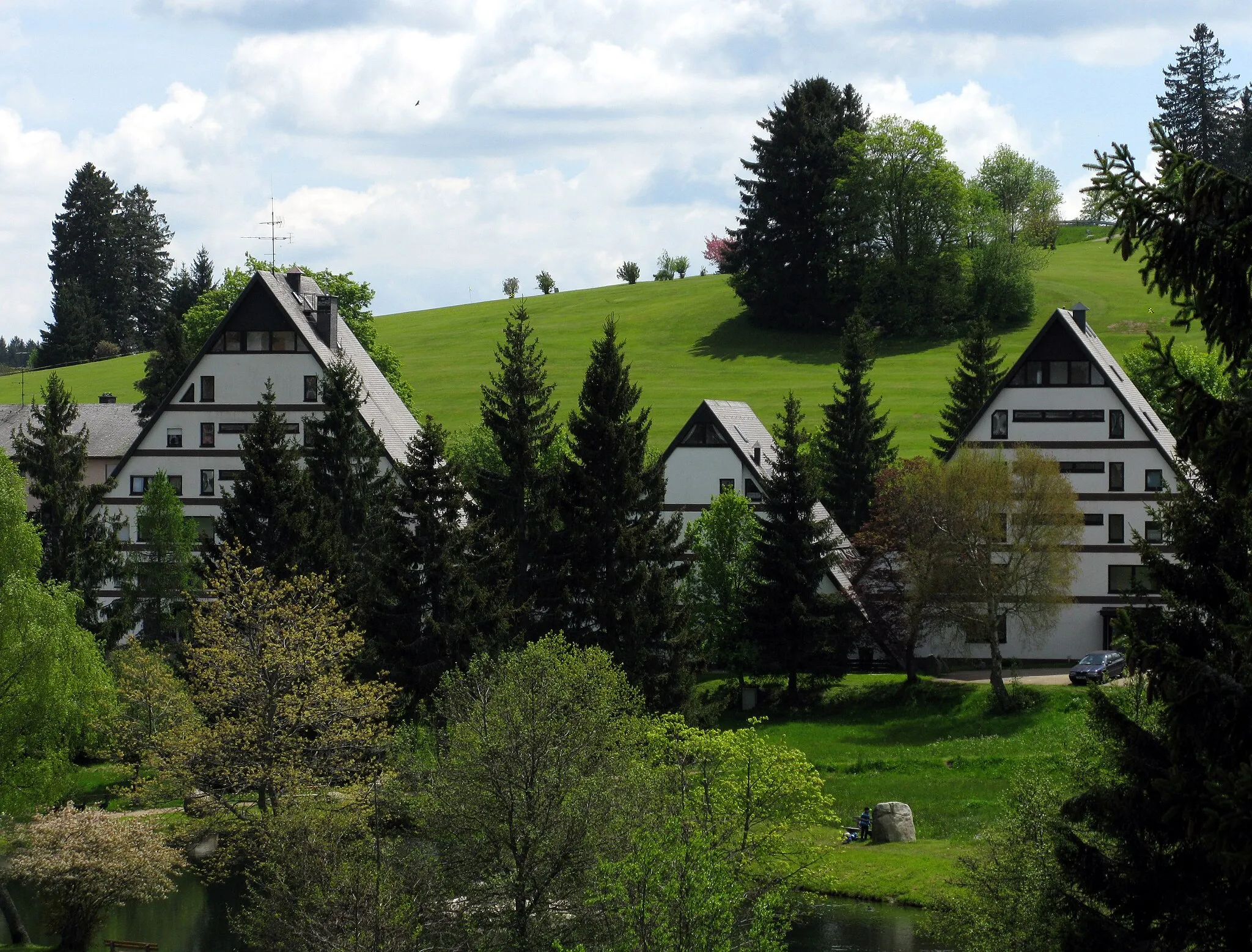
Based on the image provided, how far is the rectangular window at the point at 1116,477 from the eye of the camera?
6303 centimetres

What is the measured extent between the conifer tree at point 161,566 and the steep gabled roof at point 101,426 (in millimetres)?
21218

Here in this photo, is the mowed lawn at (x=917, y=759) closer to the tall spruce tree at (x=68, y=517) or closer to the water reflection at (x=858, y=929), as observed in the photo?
the water reflection at (x=858, y=929)

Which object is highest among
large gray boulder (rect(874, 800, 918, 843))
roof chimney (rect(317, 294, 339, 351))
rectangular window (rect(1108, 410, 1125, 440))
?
roof chimney (rect(317, 294, 339, 351))

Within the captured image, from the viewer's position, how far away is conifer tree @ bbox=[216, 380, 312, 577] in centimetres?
5062

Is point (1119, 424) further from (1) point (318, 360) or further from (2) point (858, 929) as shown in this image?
(1) point (318, 360)

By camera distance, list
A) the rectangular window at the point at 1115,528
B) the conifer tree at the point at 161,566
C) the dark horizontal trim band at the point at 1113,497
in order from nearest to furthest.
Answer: the conifer tree at the point at 161,566 < the dark horizontal trim band at the point at 1113,497 < the rectangular window at the point at 1115,528

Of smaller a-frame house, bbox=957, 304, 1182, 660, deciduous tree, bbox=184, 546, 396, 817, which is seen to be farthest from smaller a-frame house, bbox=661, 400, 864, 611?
deciduous tree, bbox=184, 546, 396, 817

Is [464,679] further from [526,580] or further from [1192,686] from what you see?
[1192,686]

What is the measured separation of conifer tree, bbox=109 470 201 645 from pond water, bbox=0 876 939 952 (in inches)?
810

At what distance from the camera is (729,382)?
356ft

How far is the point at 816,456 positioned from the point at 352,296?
31062 mm

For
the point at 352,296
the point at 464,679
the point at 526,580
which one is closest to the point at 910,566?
the point at 526,580

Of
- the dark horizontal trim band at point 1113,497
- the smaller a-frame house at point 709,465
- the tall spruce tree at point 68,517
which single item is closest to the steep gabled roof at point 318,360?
the tall spruce tree at point 68,517

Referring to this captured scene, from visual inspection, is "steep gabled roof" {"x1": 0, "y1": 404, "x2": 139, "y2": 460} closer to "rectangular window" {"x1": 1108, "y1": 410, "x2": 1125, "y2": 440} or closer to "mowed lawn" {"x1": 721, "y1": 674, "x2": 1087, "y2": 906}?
"mowed lawn" {"x1": 721, "y1": 674, "x2": 1087, "y2": 906}
